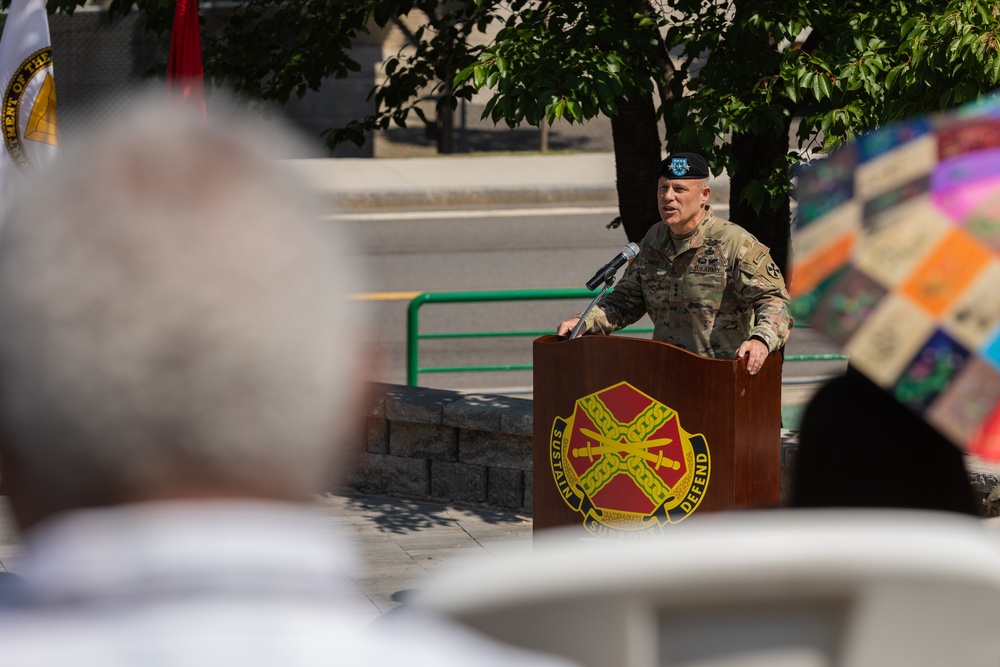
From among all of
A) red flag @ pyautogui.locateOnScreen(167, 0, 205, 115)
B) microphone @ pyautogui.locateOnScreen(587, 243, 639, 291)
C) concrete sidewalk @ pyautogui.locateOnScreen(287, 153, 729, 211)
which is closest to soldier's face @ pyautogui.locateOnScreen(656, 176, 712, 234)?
microphone @ pyautogui.locateOnScreen(587, 243, 639, 291)

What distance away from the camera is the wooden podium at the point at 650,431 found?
195 inches

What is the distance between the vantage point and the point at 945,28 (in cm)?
531

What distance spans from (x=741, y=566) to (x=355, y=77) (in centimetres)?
2075

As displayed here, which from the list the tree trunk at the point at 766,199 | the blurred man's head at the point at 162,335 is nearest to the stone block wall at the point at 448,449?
the tree trunk at the point at 766,199

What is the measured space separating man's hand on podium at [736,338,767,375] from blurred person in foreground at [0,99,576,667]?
3.91 meters

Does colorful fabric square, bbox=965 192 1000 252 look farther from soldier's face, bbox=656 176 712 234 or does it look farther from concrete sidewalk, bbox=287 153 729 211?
concrete sidewalk, bbox=287 153 729 211

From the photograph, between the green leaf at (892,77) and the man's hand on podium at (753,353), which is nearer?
the man's hand on podium at (753,353)

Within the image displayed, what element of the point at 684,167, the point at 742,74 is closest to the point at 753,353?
the point at 684,167

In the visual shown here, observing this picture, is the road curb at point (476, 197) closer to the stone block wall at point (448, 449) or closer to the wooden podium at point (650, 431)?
the stone block wall at point (448, 449)

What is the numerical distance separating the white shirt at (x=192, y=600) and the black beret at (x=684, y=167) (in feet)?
14.5

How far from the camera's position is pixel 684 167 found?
209 inches

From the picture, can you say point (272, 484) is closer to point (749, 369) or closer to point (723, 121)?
point (749, 369)

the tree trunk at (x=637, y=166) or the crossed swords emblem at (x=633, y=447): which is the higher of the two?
the tree trunk at (x=637, y=166)

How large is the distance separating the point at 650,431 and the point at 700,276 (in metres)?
0.62
